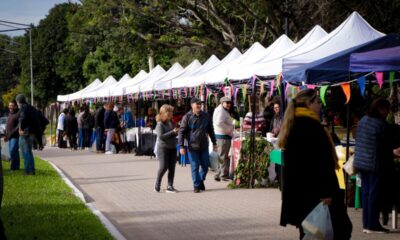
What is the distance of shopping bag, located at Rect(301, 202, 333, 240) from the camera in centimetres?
662

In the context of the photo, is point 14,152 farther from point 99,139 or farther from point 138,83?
point 99,139

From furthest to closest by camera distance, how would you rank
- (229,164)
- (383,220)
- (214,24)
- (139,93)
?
(214,24) < (139,93) < (229,164) < (383,220)

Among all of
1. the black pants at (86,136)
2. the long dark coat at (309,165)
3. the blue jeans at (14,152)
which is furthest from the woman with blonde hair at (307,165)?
the black pants at (86,136)

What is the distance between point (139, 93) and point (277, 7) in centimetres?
592

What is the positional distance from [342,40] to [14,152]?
8319mm

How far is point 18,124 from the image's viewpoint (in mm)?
17438

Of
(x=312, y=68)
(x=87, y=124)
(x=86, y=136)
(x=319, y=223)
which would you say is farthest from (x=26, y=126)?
(x=86, y=136)

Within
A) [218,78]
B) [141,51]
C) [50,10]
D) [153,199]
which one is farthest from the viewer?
[50,10]

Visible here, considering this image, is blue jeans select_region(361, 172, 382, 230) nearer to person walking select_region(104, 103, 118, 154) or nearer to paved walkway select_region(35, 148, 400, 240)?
paved walkway select_region(35, 148, 400, 240)

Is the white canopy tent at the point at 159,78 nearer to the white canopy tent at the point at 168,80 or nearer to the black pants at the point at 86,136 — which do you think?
the white canopy tent at the point at 168,80

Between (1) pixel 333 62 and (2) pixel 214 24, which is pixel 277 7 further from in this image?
(1) pixel 333 62

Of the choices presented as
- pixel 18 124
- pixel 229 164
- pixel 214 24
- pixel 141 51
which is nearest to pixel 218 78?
pixel 229 164

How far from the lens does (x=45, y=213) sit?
11.2m

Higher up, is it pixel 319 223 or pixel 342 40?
pixel 342 40
